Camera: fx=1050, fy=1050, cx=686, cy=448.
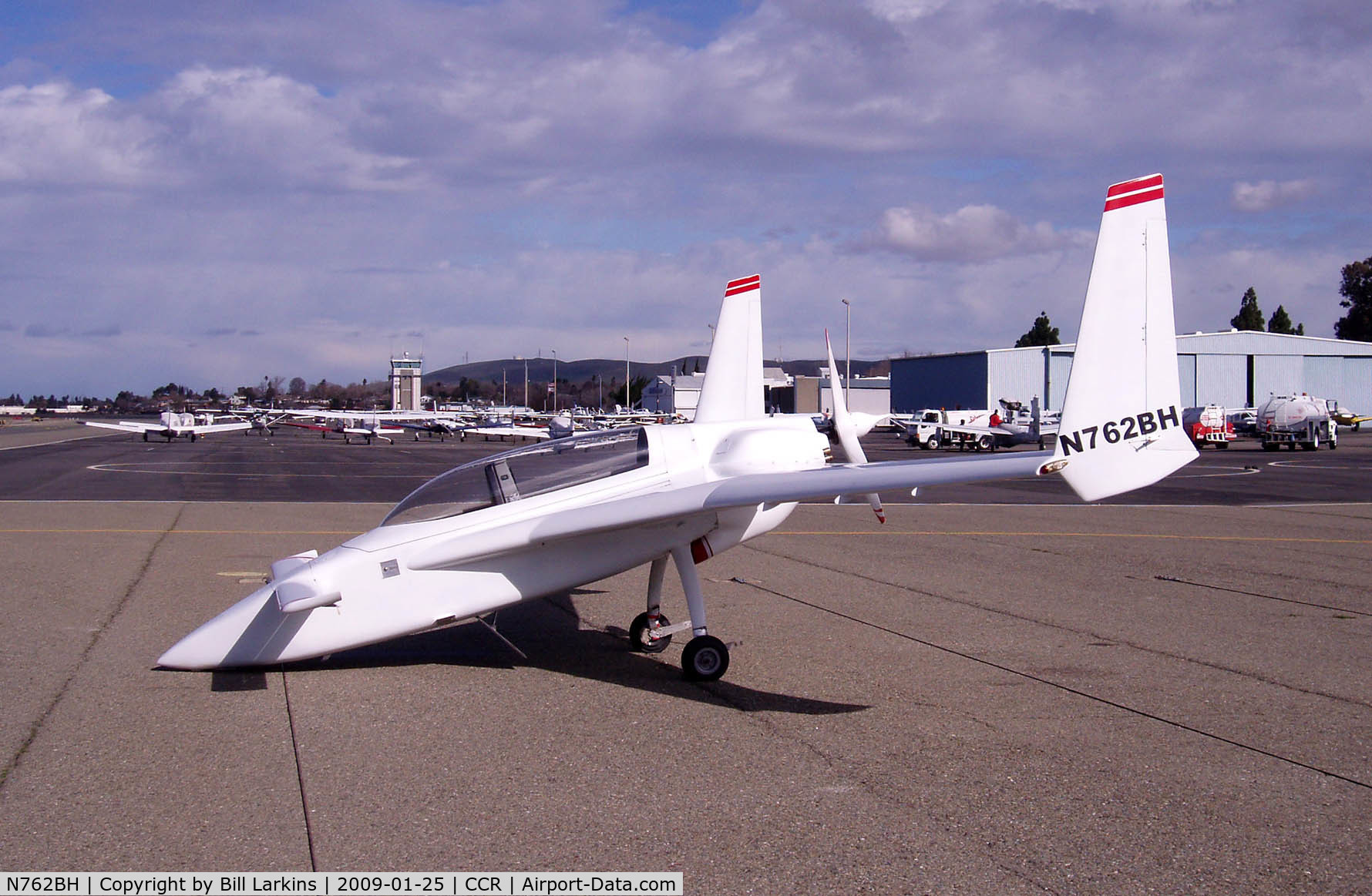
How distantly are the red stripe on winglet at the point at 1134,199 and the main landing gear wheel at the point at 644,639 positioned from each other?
191 inches

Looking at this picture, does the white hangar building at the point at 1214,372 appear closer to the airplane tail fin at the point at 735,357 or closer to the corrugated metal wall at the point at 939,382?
the corrugated metal wall at the point at 939,382

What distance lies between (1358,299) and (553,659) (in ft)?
422

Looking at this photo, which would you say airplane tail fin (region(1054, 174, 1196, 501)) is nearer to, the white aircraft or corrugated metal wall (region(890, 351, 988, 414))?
the white aircraft

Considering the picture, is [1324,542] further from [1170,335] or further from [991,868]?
[991,868]

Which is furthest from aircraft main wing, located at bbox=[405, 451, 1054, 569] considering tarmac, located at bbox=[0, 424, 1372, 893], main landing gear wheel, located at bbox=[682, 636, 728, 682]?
tarmac, located at bbox=[0, 424, 1372, 893]

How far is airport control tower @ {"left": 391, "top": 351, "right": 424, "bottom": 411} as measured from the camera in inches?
5586

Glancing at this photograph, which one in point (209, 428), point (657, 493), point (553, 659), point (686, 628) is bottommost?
point (553, 659)

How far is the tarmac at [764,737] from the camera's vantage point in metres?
4.82

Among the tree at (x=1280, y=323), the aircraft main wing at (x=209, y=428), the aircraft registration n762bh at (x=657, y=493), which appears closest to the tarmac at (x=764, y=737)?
the aircraft registration n762bh at (x=657, y=493)

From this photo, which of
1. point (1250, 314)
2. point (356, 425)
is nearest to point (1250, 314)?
point (1250, 314)

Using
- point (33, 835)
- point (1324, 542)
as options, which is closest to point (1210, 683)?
point (33, 835)

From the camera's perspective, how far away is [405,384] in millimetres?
149500

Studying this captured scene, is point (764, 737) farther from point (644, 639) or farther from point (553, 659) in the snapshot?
point (553, 659)

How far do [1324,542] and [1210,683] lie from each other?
35.5ft
